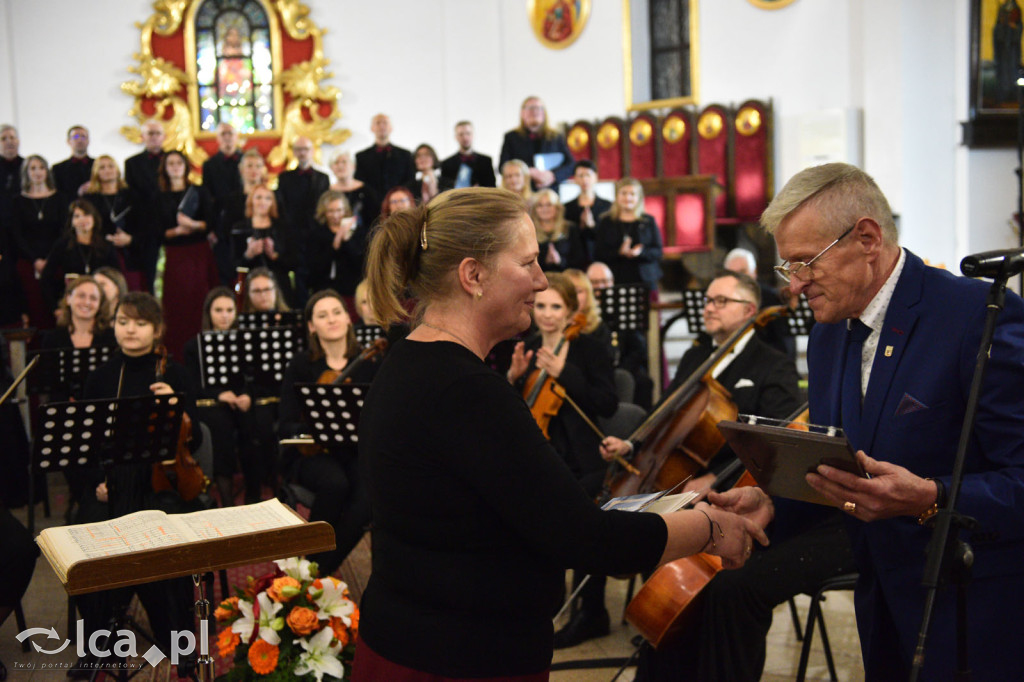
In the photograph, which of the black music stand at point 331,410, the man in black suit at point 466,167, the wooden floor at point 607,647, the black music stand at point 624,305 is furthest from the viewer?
the man in black suit at point 466,167

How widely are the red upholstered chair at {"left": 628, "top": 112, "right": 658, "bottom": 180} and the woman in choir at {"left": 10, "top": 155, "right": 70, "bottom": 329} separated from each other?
6906mm

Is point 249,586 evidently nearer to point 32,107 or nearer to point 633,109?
point 633,109

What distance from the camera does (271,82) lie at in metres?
13.9

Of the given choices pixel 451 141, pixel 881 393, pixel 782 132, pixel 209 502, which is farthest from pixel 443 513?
pixel 451 141

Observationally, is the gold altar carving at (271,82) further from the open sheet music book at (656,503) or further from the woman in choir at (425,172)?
the open sheet music book at (656,503)

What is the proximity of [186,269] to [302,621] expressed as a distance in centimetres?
691

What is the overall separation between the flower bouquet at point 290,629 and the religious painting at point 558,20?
11.2m

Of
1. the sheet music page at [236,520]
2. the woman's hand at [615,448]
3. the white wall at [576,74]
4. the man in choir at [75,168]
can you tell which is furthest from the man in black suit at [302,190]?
the sheet music page at [236,520]

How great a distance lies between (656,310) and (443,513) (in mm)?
6478

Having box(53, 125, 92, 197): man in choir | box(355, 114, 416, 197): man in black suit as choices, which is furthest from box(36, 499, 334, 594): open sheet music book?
Answer: box(53, 125, 92, 197): man in choir

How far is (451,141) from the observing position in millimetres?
13531

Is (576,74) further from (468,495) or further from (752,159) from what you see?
(468,495)

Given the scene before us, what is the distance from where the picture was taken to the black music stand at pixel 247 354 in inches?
217

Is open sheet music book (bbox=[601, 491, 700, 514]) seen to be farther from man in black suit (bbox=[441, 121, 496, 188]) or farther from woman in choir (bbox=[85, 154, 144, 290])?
man in black suit (bbox=[441, 121, 496, 188])
